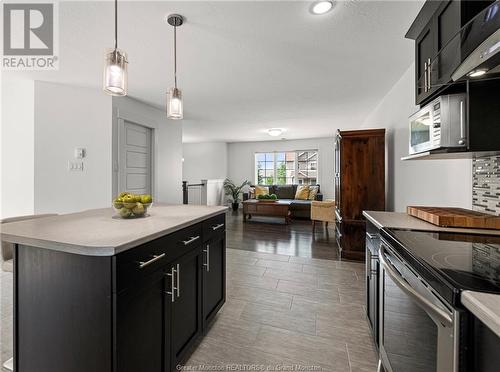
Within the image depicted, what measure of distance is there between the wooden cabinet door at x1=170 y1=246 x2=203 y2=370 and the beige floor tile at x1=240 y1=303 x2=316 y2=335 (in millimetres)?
575

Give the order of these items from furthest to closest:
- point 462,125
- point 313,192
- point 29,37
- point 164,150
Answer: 1. point 313,192
2. point 164,150
3. point 29,37
4. point 462,125

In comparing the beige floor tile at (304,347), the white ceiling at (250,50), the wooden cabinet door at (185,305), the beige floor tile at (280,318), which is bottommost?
the beige floor tile at (304,347)

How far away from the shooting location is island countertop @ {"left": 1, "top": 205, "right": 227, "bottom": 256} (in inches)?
38.2

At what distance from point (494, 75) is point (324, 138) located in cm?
684

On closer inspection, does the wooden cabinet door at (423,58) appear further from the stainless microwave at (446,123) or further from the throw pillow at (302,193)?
the throw pillow at (302,193)

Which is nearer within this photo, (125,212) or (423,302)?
(423,302)

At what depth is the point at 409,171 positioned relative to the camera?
8.98ft

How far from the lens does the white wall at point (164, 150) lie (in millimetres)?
4164

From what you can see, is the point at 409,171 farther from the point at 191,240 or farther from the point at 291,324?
the point at 191,240

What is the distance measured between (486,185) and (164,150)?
14.9 ft

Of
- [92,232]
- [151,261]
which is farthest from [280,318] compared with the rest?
[92,232]

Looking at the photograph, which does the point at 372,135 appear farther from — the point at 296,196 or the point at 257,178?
the point at 257,178

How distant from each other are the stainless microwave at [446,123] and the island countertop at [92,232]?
1.52 meters

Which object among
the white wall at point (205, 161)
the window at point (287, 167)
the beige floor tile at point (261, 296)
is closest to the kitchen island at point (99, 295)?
the beige floor tile at point (261, 296)
